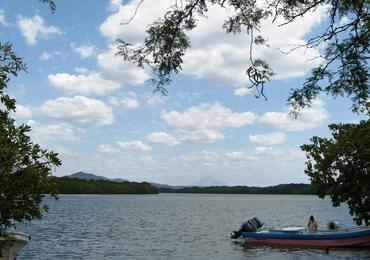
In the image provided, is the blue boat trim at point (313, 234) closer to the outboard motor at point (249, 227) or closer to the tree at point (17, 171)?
the outboard motor at point (249, 227)

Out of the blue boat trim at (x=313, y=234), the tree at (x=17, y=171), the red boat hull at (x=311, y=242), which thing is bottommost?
the red boat hull at (x=311, y=242)

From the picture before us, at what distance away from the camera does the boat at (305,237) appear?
38.1m

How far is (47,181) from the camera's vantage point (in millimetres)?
10164

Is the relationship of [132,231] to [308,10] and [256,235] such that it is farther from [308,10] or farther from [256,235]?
[308,10]

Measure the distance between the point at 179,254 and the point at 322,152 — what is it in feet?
53.3

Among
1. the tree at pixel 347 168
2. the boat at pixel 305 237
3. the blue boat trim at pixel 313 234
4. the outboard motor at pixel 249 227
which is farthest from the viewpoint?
the outboard motor at pixel 249 227

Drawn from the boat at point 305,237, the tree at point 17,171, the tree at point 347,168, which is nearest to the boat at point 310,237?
the boat at point 305,237

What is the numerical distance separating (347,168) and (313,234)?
15.2 metres

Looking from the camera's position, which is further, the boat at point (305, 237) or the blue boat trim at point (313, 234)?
the boat at point (305, 237)

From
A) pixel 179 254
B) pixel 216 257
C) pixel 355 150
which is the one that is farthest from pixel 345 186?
pixel 179 254

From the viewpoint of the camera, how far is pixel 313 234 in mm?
39906

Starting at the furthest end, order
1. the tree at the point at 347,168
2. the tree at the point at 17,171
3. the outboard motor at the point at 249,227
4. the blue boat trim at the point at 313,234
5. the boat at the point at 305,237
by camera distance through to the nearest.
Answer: the outboard motor at the point at 249,227, the boat at the point at 305,237, the blue boat trim at the point at 313,234, the tree at the point at 347,168, the tree at the point at 17,171

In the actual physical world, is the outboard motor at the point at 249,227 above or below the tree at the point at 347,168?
below

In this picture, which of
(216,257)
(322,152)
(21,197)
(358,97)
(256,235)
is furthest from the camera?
(256,235)
